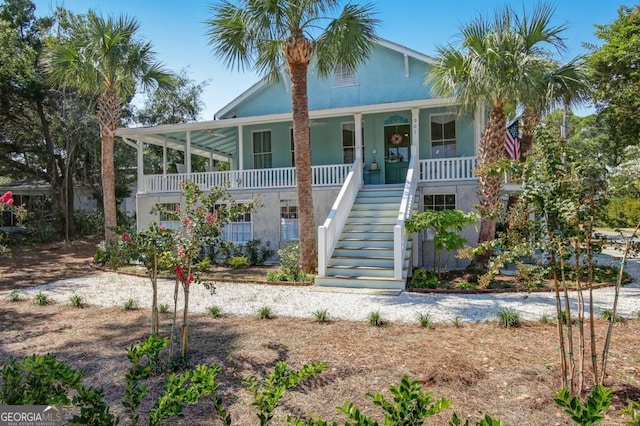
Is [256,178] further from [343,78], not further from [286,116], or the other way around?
[343,78]

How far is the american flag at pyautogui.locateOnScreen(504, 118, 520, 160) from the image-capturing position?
49.1 feet

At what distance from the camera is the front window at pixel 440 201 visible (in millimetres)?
13367

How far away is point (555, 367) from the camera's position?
4.52 meters

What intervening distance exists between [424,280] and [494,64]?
5636 millimetres

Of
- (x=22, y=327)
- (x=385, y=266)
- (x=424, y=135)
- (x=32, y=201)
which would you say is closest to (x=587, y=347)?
(x=385, y=266)

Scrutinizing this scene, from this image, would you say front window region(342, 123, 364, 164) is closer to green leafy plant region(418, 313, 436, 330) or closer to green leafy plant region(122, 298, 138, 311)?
green leafy plant region(122, 298, 138, 311)

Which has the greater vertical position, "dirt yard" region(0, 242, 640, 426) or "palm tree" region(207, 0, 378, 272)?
"palm tree" region(207, 0, 378, 272)

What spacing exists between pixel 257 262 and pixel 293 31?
759 centimetres

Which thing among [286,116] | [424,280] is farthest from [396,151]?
[424,280]

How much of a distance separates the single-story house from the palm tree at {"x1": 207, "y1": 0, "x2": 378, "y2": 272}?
110 cm

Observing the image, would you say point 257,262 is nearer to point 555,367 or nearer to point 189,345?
point 189,345

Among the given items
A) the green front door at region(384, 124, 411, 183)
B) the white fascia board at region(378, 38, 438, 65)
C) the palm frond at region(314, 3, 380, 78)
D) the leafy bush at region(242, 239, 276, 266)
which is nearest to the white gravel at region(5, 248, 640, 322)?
the leafy bush at region(242, 239, 276, 266)

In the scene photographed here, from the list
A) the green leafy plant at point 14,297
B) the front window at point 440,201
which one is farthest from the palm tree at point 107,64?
the front window at point 440,201

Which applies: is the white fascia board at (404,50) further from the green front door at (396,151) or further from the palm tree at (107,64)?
the palm tree at (107,64)
